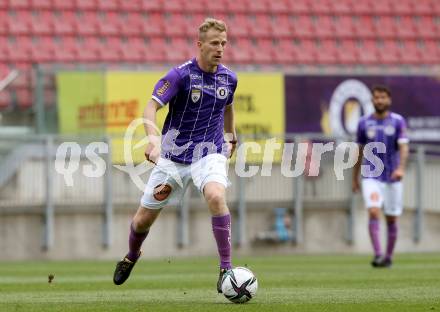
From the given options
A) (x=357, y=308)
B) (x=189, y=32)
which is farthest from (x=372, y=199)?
(x=189, y=32)

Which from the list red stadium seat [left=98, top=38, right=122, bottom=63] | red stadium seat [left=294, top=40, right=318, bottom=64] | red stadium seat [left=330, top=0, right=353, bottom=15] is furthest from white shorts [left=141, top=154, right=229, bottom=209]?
red stadium seat [left=330, top=0, right=353, bottom=15]

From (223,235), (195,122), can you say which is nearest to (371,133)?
(195,122)

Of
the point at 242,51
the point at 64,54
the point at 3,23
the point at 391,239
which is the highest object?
the point at 3,23

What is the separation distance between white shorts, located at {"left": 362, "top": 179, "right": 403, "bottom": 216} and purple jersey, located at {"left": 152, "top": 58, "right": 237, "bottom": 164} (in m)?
6.08

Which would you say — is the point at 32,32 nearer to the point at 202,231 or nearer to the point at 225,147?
the point at 202,231

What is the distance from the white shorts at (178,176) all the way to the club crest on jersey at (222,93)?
0.49 m

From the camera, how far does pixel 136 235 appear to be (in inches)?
399

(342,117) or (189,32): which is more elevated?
(189,32)

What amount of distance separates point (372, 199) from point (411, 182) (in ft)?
21.1

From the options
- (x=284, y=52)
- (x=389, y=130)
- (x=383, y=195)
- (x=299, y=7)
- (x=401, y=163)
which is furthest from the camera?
(x=299, y=7)

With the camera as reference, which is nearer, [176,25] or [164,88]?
[164,88]

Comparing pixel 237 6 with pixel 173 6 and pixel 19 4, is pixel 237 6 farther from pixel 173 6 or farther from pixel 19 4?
pixel 19 4

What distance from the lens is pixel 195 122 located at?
9.67 m

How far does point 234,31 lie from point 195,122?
49.0 feet
